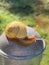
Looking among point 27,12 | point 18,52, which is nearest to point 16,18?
point 27,12

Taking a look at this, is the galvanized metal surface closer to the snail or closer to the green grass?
the snail

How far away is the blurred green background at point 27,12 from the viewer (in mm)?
4426

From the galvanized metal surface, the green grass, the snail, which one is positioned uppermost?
the snail

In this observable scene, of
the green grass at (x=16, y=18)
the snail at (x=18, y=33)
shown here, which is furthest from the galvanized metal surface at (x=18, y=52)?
the green grass at (x=16, y=18)

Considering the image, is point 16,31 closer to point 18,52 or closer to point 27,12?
point 18,52

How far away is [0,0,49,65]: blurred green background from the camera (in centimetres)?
443

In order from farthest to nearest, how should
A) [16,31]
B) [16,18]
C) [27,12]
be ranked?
1. [27,12]
2. [16,18]
3. [16,31]

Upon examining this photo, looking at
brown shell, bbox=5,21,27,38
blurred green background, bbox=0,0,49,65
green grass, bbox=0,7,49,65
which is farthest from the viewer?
blurred green background, bbox=0,0,49,65

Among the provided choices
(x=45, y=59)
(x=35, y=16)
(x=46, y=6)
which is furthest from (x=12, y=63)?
(x=46, y=6)

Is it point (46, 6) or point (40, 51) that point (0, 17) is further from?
point (40, 51)

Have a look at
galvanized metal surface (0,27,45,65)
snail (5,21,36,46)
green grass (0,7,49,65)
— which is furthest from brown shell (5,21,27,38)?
green grass (0,7,49,65)

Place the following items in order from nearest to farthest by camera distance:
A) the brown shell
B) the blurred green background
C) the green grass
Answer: the brown shell → the green grass → the blurred green background

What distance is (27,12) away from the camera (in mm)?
4789

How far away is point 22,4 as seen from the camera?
16.0 ft
